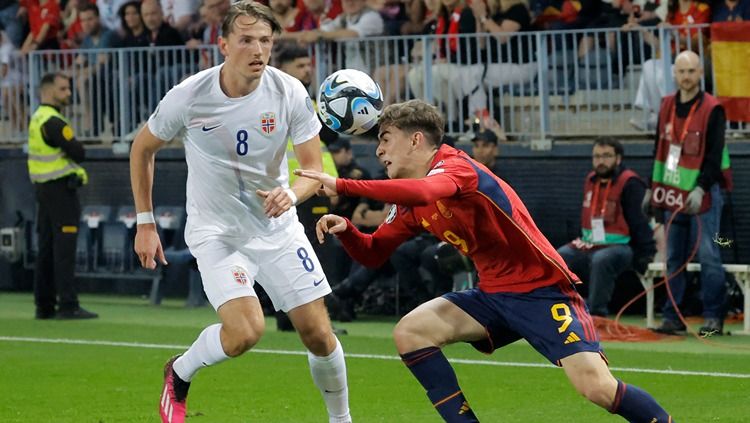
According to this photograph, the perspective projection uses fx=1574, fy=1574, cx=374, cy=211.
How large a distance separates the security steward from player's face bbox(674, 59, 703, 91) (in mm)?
6238

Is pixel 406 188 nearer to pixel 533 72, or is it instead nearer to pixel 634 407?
pixel 634 407

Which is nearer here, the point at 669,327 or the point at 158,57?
the point at 669,327

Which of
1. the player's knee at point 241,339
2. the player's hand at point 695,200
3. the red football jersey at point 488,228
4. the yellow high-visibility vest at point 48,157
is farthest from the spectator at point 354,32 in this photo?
the red football jersey at point 488,228

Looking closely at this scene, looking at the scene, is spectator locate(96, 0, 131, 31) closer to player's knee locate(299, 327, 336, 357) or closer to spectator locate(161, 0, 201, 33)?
spectator locate(161, 0, 201, 33)

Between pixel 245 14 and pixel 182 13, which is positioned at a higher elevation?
pixel 182 13

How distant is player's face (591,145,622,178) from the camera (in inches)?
595

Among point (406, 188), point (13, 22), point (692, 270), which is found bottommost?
point (692, 270)

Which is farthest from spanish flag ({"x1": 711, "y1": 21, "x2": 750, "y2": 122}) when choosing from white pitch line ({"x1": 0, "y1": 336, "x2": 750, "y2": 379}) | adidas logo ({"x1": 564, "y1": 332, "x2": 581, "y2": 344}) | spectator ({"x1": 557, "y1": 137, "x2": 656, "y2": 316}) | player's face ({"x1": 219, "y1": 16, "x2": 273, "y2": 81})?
adidas logo ({"x1": 564, "y1": 332, "x2": 581, "y2": 344})

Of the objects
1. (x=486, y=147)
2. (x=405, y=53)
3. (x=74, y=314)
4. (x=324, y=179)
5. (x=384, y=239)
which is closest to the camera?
(x=324, y=179)

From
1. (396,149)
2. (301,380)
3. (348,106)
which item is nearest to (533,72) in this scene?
(301,380)

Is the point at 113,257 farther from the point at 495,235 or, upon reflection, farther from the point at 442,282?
the point at 495,235

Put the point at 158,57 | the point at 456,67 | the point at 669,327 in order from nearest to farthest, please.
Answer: the point at 669,327 < the point at 456,67 < the point at 158,57

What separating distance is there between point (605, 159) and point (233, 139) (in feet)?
23.0

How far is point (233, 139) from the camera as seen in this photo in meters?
8.80
